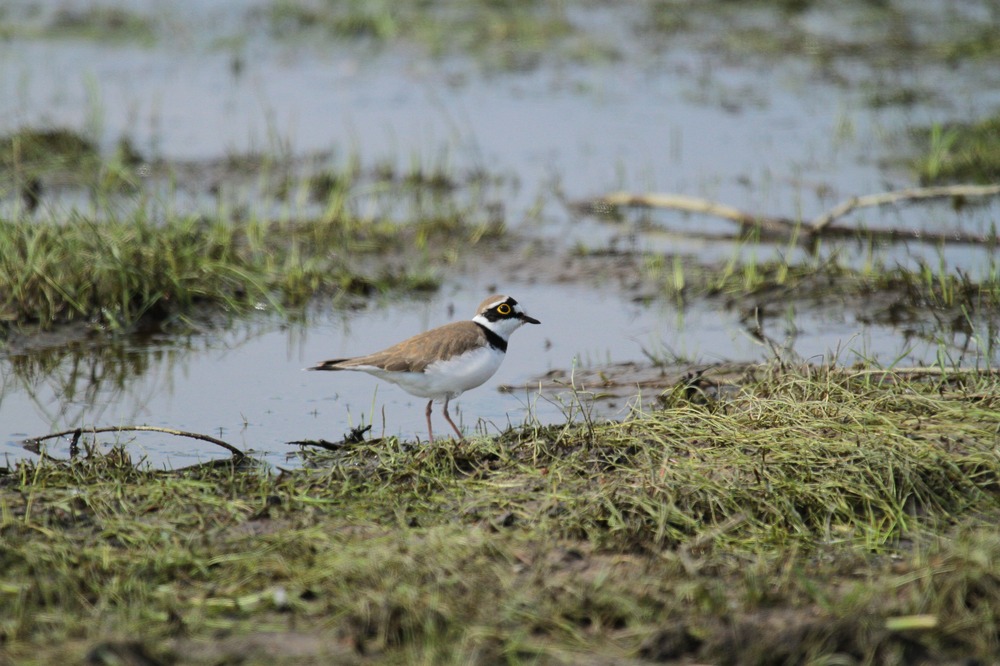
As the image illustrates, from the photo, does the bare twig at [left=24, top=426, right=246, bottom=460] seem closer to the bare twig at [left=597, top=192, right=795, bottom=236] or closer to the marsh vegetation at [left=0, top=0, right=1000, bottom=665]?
the marsh vegetation at [left=0, top=0, right=1000, bottom=665]

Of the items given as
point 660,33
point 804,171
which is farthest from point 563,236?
point 660,33

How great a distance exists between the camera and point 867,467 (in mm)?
5535

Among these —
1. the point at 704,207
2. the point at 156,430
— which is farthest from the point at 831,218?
the point at 156,430

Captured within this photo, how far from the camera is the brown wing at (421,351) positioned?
6566mm

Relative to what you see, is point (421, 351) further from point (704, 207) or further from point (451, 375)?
point (704, 207)

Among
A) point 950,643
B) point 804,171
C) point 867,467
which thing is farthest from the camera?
point 804,171

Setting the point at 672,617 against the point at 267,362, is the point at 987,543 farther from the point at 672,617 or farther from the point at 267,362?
the point at 267,362

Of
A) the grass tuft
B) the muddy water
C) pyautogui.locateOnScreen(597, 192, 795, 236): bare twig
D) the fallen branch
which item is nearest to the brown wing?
the muddy water

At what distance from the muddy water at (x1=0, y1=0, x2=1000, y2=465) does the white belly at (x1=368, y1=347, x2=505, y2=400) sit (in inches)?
10.0

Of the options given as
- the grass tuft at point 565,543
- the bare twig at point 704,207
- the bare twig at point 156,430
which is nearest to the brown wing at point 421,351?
the grass tuft at point 565,543

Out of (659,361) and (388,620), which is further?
(659,361)

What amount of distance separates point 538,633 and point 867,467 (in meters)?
1.84

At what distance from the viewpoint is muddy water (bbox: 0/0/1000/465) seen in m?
7.47

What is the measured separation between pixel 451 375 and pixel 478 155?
20.6ft
